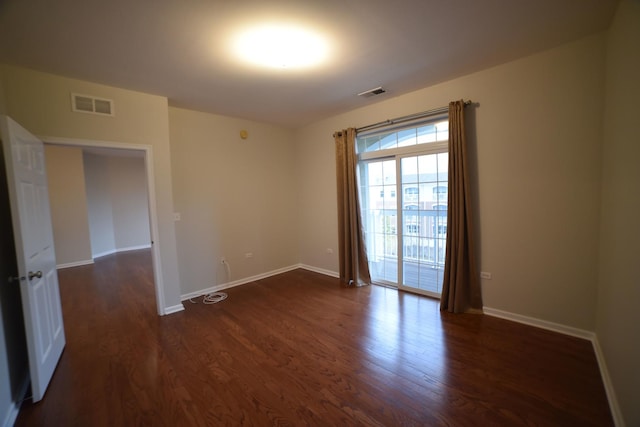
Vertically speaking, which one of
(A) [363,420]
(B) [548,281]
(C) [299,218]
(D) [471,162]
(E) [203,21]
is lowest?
(A) [363,420]

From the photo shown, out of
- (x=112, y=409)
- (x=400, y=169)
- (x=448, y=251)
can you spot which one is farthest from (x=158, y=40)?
(x=448, y=251)

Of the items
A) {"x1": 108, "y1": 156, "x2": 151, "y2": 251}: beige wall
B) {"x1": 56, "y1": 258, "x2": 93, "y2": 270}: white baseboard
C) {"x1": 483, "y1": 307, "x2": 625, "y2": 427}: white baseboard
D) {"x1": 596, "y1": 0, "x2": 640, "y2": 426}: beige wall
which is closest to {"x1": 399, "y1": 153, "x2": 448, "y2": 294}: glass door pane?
{"x1": 483, "y1": 307, "x2": 625, "y2": 427}: white baseboard

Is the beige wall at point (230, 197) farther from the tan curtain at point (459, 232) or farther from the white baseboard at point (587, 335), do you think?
the white baseboard at point (587, 335)

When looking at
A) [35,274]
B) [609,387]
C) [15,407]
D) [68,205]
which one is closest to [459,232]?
[609,387]

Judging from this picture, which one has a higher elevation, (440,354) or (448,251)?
(448,251)

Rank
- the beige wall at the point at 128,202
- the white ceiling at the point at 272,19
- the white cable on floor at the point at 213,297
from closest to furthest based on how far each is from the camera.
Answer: the white ceiling at the point at 272,19, the white cable on floor at the point at 213,297, the beige wall at the point at 128,202

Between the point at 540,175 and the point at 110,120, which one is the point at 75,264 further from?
the point at 540,175

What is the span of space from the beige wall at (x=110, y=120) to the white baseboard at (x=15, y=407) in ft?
4.44

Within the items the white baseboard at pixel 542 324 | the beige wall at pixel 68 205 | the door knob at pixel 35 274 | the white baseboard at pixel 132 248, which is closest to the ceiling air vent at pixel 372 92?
the white baseboard at pixel 542 324

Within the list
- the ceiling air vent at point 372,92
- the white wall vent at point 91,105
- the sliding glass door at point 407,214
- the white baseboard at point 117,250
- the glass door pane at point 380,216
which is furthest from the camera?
the white baseboard at point 117,250

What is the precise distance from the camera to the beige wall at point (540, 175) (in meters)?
2.34

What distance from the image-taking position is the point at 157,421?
170 cm

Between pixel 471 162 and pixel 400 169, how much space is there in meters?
0.93

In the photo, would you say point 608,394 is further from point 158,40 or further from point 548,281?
point 158,40
